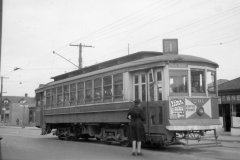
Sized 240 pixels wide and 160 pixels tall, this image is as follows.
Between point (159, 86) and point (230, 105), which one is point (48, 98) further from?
point (230, 105)

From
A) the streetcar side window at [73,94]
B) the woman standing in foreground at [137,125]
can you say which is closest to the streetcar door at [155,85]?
the woman standing in foreground at [137,125]

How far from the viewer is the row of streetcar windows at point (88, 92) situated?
1523cm

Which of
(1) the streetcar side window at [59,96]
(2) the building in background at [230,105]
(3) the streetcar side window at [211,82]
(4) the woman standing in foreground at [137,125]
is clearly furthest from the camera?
(2) the building in background at [230,105]

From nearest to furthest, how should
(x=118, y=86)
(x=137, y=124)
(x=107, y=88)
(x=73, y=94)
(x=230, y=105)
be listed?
(x=137, y=124) < (x=118, y=86) < (x=107, y=88) < (x=73, y=94) < (x=230, y=105)

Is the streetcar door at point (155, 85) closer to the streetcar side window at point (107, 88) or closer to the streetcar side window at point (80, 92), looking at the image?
the streetcar side window at point (107, 88)

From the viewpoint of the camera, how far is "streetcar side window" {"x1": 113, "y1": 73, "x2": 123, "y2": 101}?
14906 millimetres

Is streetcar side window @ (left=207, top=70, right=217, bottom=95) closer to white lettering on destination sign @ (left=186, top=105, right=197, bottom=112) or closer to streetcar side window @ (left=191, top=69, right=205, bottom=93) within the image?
streetcar side window @ (left=191, top=69, right=205, bottom=93)

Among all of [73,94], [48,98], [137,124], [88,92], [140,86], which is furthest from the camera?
[48,98]

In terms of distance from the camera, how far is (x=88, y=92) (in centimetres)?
1720

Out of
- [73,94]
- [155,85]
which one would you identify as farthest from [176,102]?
[73,94]

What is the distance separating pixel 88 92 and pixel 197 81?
543 centimetres

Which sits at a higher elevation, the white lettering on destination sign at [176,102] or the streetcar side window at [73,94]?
the streetcar side window at [73,94]

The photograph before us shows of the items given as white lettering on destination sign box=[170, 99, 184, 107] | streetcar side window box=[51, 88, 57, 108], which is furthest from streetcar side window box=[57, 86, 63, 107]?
white lettering on destination sign box=[170, 99, 184, 107]

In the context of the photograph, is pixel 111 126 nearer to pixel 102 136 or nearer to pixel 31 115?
pixel 102 136
